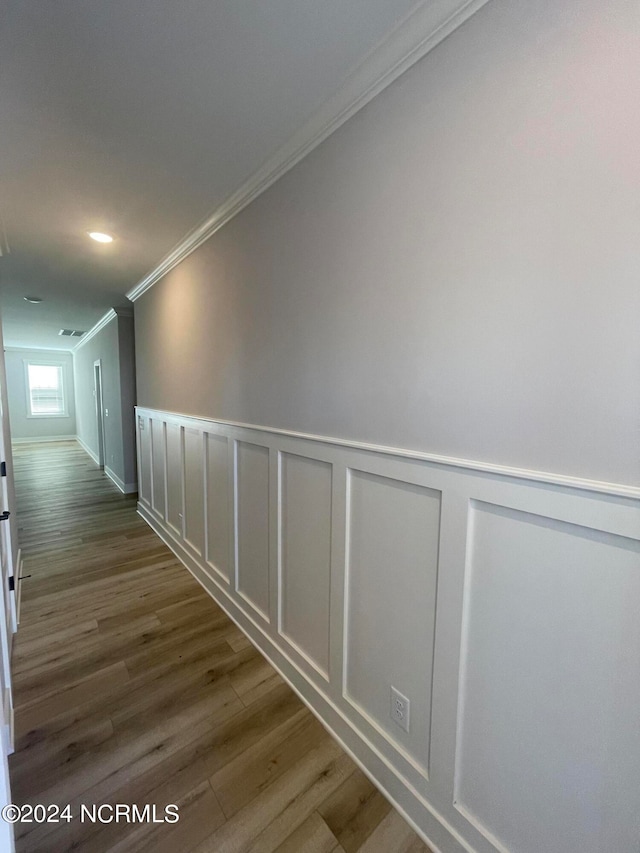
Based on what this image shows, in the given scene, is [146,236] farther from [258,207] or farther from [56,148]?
[258,207]

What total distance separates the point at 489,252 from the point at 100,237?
8.79 feet

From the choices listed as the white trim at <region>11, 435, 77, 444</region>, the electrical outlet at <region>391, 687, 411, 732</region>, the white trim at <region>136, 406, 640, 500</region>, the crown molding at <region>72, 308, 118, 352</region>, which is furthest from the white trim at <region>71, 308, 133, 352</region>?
the electrical outlet at <region>391, 687, 411, 732</region>

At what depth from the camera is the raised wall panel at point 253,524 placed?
1889 millimetres

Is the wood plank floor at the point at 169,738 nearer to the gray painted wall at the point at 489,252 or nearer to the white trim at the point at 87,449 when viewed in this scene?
the gray painted wall at the point at 489,252

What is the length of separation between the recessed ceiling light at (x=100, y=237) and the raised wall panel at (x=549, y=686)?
2.88m

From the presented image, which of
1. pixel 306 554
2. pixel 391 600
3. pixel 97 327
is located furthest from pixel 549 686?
pixel 97 327

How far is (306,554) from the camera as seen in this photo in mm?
1611

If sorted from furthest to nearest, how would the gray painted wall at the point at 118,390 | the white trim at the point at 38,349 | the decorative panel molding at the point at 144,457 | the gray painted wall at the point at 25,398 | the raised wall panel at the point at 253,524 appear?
1. the gray painted wall at the point at 25,398
2. the white trim at the point at 38,349
3. the gray painted wall at the point at 118,390
4. the decorative panel molding at the point at 144,457
5. the raised wall panel at the point at 253,524

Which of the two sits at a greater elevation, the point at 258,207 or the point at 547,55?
the point at 258,207

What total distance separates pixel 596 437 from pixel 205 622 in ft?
7.53

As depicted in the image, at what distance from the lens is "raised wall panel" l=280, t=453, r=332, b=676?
1.51m

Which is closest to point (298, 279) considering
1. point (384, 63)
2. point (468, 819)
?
point (384, 63)

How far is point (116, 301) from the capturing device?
4367mm

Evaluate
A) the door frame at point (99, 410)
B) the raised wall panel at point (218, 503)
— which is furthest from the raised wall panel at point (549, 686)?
the door frame at point (99, 410)
